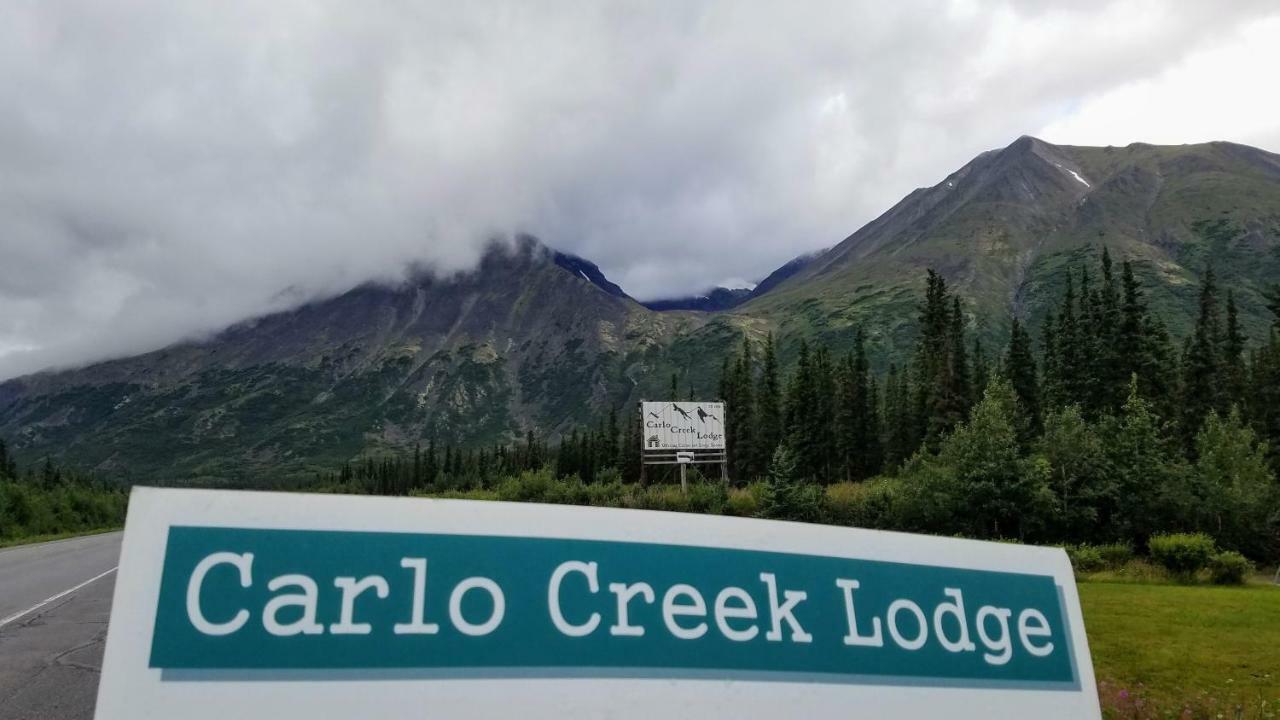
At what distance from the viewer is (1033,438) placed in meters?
46.7

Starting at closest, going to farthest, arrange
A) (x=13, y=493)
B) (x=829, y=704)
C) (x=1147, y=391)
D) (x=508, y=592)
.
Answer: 1. (x=508, y=592)
2. (x=829, y=704)
3. (x=13, y=493)
4. (x=1147, y=391)

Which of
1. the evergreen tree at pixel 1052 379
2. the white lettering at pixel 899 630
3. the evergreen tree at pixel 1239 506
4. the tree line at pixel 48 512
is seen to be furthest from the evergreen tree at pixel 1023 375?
the tree line at pixel 48 512

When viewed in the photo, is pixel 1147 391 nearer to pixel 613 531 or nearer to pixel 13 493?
pixel 613 531

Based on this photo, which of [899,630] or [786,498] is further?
[786,498]

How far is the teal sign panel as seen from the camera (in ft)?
7.84

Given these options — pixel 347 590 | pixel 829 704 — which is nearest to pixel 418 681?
pixel 347 590

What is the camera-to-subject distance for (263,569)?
7.97 ft

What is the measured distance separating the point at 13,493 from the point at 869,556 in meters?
50.1

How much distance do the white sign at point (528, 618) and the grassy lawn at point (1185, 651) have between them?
6.75 metres

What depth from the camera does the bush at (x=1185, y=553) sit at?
21.8m

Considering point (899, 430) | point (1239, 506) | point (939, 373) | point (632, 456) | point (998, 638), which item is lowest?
point (1239, 506)

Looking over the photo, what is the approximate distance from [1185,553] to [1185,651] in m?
12.6

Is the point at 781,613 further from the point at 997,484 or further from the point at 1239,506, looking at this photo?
the point at 1239,506

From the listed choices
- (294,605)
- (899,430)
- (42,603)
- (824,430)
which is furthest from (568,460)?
(294,605)
